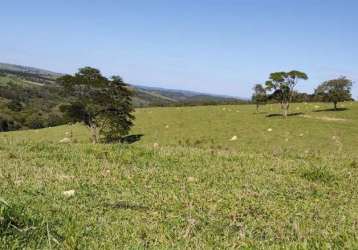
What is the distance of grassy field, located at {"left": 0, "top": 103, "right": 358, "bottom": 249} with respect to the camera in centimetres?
518

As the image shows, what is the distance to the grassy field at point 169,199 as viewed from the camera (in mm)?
5184

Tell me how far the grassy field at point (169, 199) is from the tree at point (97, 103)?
172ft

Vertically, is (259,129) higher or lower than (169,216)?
lower

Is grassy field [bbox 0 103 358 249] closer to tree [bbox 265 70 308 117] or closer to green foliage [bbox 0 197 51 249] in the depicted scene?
green foliage [bbox 0 197 51 249]

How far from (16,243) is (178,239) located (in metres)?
1.93

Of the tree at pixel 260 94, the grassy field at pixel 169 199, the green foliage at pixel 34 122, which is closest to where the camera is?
the grassy field at pixel 169 199

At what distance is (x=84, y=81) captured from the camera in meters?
66.2

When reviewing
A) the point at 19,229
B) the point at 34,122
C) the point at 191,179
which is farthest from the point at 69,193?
the point at 34,122

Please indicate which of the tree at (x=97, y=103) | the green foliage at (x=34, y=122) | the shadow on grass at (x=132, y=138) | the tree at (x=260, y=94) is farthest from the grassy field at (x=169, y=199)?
the green foliage at (x=34, y=122)

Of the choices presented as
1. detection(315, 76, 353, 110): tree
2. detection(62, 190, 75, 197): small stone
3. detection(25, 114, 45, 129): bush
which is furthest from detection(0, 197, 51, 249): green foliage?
detection(25, 114, 45, 129): bush

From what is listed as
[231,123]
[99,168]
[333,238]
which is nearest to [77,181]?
[99,168]

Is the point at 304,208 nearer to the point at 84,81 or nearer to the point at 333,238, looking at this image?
the point at 333,238

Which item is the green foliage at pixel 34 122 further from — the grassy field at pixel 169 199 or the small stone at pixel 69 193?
the small stone at pixel 69 193

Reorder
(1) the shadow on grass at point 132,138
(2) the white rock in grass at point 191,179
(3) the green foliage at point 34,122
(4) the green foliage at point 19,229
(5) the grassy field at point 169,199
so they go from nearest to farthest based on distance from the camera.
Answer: (4) the green foliage at point 19,229 → (5) the grassy field at point 169,199 → (2) the white rock in grass at point 191,179 → (1) the shadow on grass at point 132,138 → (3) the green foliage at point 34,122
